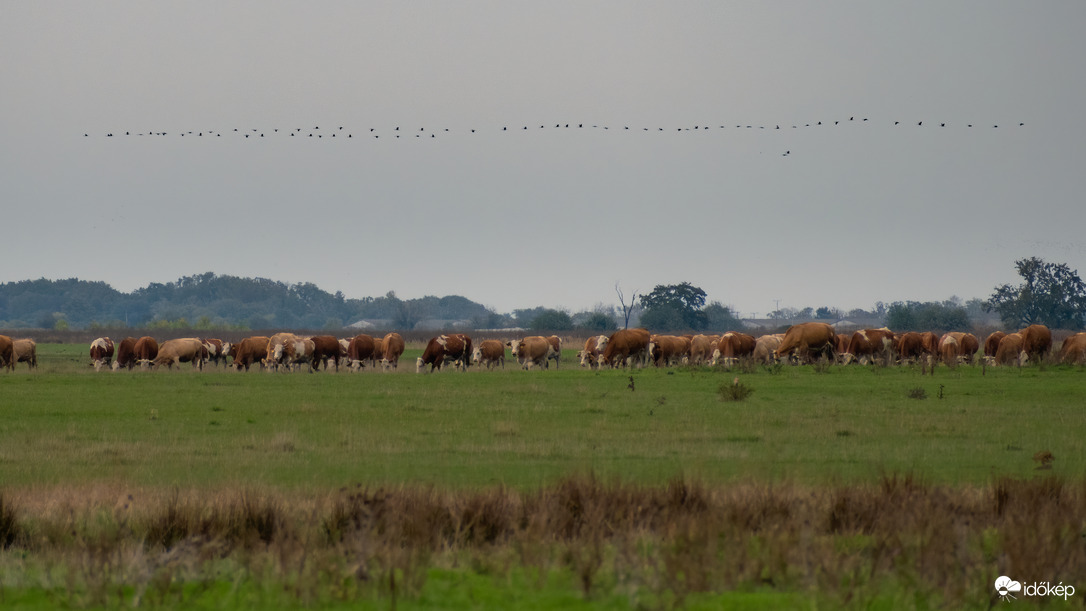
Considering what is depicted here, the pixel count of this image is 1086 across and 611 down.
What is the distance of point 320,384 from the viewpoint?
4000 centimetres

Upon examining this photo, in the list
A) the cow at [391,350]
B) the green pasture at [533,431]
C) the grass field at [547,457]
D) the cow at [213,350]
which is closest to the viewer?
the grass field at [547,457]

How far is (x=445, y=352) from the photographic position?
56812mm

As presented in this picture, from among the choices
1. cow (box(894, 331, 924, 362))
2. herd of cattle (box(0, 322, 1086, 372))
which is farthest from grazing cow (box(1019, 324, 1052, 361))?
cow (box(894, 331, 924, 362))

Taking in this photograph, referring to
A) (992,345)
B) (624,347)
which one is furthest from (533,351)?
(992,345)

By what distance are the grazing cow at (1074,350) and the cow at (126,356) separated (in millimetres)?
40941

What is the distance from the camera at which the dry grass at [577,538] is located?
11141 millimetres

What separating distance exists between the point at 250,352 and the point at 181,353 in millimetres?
4032

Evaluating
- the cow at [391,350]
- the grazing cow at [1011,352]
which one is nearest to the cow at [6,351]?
the cow at [391,350]

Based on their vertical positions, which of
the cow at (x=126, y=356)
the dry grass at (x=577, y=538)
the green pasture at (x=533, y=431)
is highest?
the cow at (x=126, y=356)

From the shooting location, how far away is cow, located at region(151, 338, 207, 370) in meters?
57.1

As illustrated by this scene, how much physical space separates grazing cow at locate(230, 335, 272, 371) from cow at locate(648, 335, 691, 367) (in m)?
18.3

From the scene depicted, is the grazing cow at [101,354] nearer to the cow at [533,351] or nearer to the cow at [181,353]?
the cow at [181,353]

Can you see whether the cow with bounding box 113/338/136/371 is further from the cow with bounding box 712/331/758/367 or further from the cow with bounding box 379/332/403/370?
the cow with bounding box 712/331/758/367

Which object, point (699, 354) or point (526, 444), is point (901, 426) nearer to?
point (526, 444)
